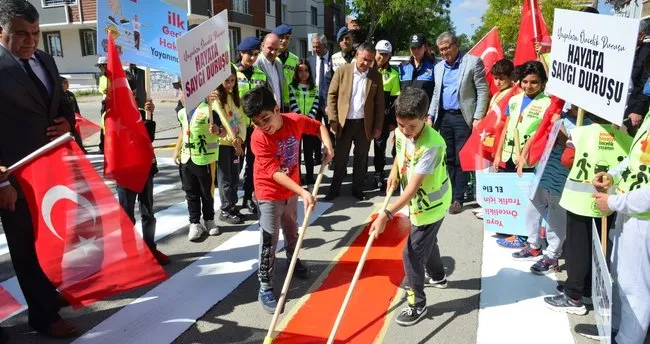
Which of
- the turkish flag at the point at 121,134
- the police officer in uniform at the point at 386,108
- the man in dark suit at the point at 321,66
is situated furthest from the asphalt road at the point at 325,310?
the man in dark suit at the point at 321,66

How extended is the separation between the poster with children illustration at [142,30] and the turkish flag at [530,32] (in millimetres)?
4104

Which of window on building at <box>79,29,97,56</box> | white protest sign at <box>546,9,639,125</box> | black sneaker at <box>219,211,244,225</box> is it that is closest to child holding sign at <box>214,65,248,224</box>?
black sneaker at <box>219,211,244,225</box>

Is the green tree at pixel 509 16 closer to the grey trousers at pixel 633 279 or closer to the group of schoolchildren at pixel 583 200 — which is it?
the group of schoolchildren at pixel 583 200

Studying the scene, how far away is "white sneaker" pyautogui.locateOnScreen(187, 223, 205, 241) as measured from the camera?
4923 millimetres

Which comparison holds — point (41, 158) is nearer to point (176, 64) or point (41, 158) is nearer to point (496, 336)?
point (176, 64)

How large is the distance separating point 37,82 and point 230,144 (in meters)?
2.40

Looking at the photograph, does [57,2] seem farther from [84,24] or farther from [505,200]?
[505,200]

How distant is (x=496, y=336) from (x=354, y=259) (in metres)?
1.64

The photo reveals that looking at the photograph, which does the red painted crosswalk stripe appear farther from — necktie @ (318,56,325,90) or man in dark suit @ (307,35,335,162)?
necktie @ (318,56,325,90)

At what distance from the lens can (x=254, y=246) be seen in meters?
4.79

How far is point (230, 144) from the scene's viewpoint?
5258 millimetres

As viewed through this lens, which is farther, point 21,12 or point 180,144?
point 180,144

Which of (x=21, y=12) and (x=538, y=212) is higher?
(x=21, y=12)

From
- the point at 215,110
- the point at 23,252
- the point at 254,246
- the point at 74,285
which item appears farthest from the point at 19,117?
the point at 254,246
